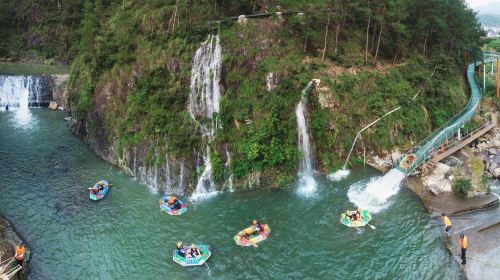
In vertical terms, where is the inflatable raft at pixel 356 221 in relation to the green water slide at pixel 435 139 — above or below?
below

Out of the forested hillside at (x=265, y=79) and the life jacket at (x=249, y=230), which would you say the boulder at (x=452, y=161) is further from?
the life jacket at (x=249, y=230)

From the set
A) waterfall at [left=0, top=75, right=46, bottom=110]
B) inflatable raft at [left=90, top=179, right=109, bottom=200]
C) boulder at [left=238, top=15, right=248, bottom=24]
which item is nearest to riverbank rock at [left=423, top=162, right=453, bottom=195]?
boulder at [left=238, top=15, right=248, bottom=24]

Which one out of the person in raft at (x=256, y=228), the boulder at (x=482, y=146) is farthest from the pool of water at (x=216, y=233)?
the boulder at (x=482, y=146)

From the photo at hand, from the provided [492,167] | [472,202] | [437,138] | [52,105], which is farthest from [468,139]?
[52,105]

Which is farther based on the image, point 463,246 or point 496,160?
point 496,160

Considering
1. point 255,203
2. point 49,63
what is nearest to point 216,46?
point 255,203

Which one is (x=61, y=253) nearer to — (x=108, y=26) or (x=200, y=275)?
(x=200, y=275)

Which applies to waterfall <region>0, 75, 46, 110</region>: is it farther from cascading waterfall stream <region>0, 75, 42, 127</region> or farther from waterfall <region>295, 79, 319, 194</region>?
waterfall <region>295, 79, 319, 194</region>

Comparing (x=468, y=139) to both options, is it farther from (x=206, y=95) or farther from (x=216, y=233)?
(x=216, y=233)
